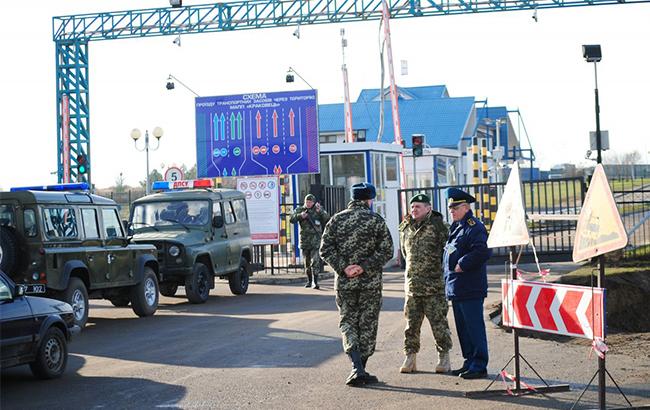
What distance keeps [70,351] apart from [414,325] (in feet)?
16.2

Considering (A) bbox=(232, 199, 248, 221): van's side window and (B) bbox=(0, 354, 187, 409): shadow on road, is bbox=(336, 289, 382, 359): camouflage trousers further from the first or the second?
(A) bbox=(232, 199, 248, 221): van's side window

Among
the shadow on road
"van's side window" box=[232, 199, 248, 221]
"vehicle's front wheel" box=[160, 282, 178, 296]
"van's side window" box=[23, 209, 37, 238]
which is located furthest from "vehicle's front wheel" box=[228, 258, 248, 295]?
the shadow on road

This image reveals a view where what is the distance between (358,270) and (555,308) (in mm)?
1982

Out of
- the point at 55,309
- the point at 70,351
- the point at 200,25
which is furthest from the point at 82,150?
the point at 55,309

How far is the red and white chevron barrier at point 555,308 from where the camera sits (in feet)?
27.8

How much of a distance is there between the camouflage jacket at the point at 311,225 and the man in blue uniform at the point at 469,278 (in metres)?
12.2

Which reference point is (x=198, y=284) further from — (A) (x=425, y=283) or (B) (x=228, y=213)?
(A) (x=425, y=283)

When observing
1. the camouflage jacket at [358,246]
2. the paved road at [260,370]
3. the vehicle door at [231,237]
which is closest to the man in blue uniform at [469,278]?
the paved road at [260,370]

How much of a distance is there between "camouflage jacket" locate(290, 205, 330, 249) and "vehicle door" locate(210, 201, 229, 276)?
2.08m

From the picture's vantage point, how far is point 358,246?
403 inches

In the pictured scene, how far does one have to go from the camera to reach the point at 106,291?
1698 cm

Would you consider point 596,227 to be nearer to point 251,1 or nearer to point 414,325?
point 414,325

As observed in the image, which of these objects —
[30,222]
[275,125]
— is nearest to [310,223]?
[275,125]

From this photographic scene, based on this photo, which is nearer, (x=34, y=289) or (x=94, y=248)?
(x=34, y=289)
